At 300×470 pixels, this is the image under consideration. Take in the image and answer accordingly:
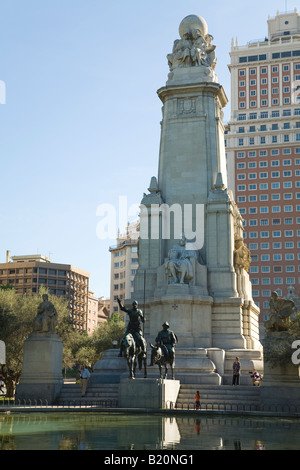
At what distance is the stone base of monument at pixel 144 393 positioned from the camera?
77.2ft

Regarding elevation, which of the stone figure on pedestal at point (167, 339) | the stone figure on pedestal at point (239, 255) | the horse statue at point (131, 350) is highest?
the stone figure on pedestal at point (239, 255)

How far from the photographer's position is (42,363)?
28.7 meters

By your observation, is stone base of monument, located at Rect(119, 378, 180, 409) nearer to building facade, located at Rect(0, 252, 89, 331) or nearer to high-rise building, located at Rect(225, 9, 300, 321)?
high-rise building, located at Rect(225, 9, 300, 321)

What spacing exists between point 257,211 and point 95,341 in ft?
176

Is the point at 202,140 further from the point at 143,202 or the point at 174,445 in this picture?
the point at 174,445

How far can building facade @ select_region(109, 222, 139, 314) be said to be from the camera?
13200 cm

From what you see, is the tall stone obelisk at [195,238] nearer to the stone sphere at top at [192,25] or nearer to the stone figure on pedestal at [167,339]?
the stone sphere at top at [192,25]

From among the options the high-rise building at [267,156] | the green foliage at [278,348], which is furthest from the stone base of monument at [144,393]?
the high-rise building at [267,156]

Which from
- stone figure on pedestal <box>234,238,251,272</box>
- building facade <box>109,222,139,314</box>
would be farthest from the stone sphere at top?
building facade <box>109,222,139,314</box>

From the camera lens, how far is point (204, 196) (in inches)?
1444

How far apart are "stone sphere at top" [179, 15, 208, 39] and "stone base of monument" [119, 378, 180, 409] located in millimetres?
25024

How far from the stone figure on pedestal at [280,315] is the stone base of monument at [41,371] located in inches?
401

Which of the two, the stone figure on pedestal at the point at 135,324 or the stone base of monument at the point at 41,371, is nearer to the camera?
the stone figure on pedestal at the point at 135,324
